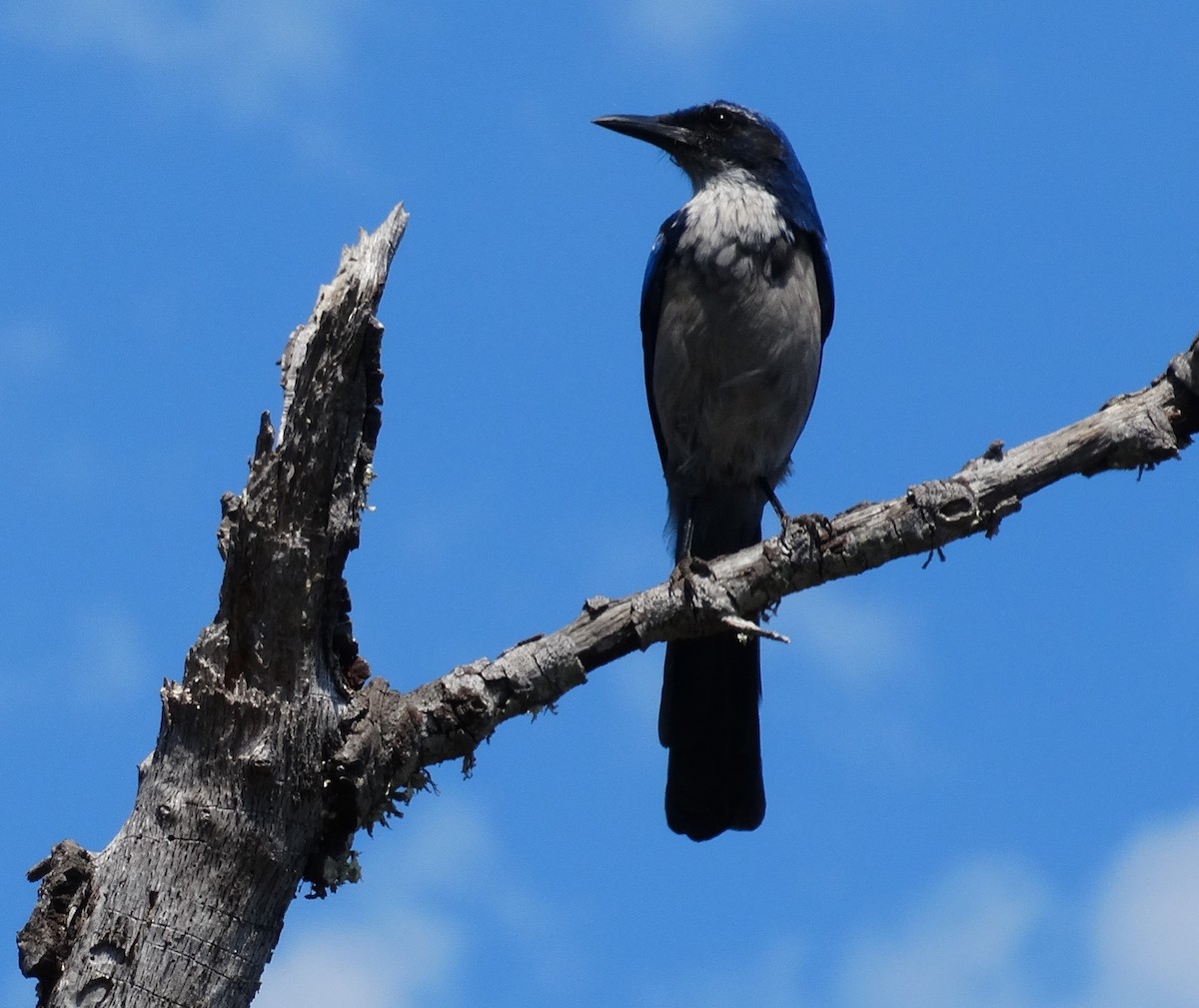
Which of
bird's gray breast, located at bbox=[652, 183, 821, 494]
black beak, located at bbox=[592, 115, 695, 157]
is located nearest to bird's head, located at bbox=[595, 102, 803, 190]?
black beak, located at bbox=[592, 115, 695, 157]

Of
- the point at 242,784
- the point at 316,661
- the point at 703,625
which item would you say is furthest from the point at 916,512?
the point at 242,784

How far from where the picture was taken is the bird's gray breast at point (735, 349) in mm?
→ 7410

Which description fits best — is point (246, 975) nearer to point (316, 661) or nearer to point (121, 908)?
point (121, 908)

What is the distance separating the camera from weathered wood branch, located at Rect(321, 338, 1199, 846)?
193 inches

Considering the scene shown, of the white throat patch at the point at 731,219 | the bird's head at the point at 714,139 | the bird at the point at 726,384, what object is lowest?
the bird at the point at 726,384

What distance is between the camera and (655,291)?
25.7 ft

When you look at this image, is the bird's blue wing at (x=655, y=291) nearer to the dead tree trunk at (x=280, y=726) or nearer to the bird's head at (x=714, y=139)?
the bird's head at (x=714, y=139)

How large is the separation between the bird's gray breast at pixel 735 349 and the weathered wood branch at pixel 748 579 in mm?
1964

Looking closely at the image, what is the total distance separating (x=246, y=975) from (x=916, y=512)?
9.37 ft

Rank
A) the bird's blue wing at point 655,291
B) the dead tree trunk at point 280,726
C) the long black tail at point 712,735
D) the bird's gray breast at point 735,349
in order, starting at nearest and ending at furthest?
the dead tree trunk at point 280,726 < the long black tail at point 712,735 < the bird's gray breast at point 735,349 < the bird's blue wing at point 655,291

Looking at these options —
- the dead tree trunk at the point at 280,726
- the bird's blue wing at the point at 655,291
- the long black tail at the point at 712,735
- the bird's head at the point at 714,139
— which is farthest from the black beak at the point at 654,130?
the dead tree trunk at the point at 280,726

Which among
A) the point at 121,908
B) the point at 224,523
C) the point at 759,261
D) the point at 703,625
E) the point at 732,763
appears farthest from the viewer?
the point at 759,261

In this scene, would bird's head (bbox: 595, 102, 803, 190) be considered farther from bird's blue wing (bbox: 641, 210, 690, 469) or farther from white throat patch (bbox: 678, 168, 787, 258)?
bird's blue wing (bbox: 641, 210, 690, 469)

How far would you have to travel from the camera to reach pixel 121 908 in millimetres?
4438
